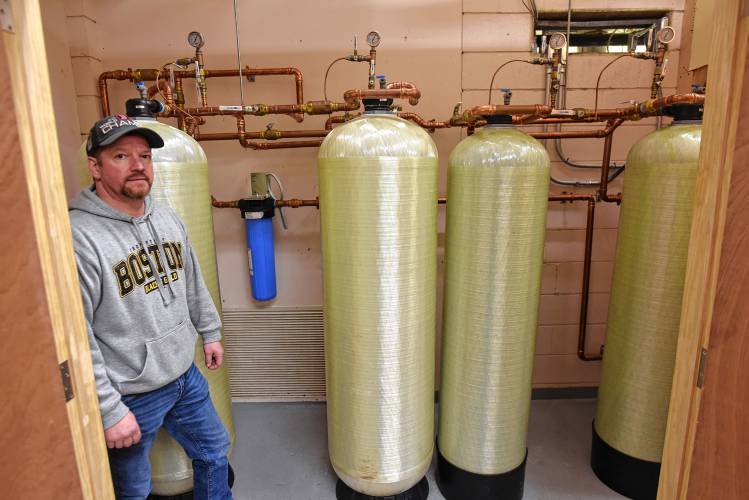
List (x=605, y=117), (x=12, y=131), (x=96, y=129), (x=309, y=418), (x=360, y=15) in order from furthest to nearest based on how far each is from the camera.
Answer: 1. (x=309, y=418)
2. (x=360, y=15)
3. (x=605, y=117)
4. (x=96, y=129)
5. (x=12, y=131)

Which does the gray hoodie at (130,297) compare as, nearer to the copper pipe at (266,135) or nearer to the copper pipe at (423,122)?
the copper pipe at (266,135)

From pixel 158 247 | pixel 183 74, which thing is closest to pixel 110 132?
pixel 158 247

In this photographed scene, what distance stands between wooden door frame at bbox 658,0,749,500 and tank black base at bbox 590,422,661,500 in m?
1.06

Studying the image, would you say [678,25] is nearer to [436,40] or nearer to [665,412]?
[436,40]

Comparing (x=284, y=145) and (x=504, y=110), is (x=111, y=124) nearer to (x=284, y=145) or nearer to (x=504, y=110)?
(x=284, y=145)

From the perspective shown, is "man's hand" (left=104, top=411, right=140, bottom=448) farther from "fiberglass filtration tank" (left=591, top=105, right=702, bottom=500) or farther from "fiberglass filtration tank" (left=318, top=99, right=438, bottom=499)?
"fiberglass filtration tank" (left=591, top=105, right=702, bottom=500)

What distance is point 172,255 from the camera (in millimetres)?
1291

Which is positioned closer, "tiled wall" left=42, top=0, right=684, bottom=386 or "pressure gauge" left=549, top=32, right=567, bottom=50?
"pressure gauge" left=549, top=32, right=567, bottom=50

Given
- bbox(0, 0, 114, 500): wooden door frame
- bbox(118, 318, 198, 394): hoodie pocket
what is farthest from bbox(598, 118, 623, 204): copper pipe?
bbox(0, 0, 114, 500): wooden door frame

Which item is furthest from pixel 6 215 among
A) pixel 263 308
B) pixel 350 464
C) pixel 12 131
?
pixel 263 308

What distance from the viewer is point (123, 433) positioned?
106 centimetres

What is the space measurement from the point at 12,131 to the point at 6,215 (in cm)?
12

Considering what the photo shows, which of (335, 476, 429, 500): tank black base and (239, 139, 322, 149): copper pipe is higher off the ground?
(239, 139, 322, 149): copper pipe

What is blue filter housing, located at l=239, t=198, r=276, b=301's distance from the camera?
6.37 feet
